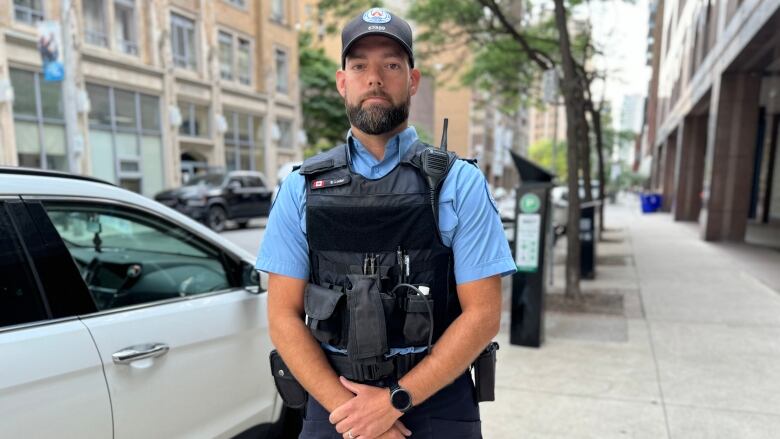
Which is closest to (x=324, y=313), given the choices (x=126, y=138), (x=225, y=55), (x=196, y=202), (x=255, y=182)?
(x=196, y=202)

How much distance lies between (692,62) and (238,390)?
18766 millimetres

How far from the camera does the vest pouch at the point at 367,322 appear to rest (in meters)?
1.43

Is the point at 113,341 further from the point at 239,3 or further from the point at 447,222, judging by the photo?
the point at 239,3

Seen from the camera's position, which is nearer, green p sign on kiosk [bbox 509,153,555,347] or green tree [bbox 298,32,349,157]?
green p sign on kiosk [bbox 509,153,555,347]

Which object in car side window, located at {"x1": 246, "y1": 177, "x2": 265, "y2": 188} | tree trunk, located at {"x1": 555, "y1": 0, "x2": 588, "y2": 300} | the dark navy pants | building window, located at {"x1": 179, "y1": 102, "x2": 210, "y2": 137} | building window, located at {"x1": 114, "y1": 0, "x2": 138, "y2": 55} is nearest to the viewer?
the dark navy pants

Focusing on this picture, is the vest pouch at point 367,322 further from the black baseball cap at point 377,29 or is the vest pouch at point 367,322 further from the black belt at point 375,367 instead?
the black baseball cap at point 377,29

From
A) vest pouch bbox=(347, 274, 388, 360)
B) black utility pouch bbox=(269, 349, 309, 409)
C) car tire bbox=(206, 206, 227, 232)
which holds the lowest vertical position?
car tire bbox=(206, 206, 227, 232)

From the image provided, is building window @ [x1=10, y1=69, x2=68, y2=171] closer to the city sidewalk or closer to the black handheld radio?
the city sidewalk

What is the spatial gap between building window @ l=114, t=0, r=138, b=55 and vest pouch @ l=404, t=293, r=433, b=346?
20.6 metres

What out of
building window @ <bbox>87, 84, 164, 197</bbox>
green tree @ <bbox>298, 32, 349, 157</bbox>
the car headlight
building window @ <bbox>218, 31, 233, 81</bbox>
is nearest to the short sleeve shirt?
the car headlight

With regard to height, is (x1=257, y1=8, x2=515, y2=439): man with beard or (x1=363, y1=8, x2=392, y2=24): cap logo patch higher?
(x1=363, y1=8, x2=392, y2=24): cap logo patch

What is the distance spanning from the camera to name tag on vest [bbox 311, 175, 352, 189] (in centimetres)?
154

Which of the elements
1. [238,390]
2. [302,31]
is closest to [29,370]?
[238,390]

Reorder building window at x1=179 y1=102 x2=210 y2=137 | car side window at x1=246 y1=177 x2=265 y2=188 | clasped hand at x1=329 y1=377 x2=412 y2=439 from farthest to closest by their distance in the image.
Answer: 1. building window at x1=179 y1=102 x2=210 y2=137
2. car side window at x1=246 y1=177 x2=265 y2=188
3. clasped hand at x1=329 y1=377 x2=412 y2=439
